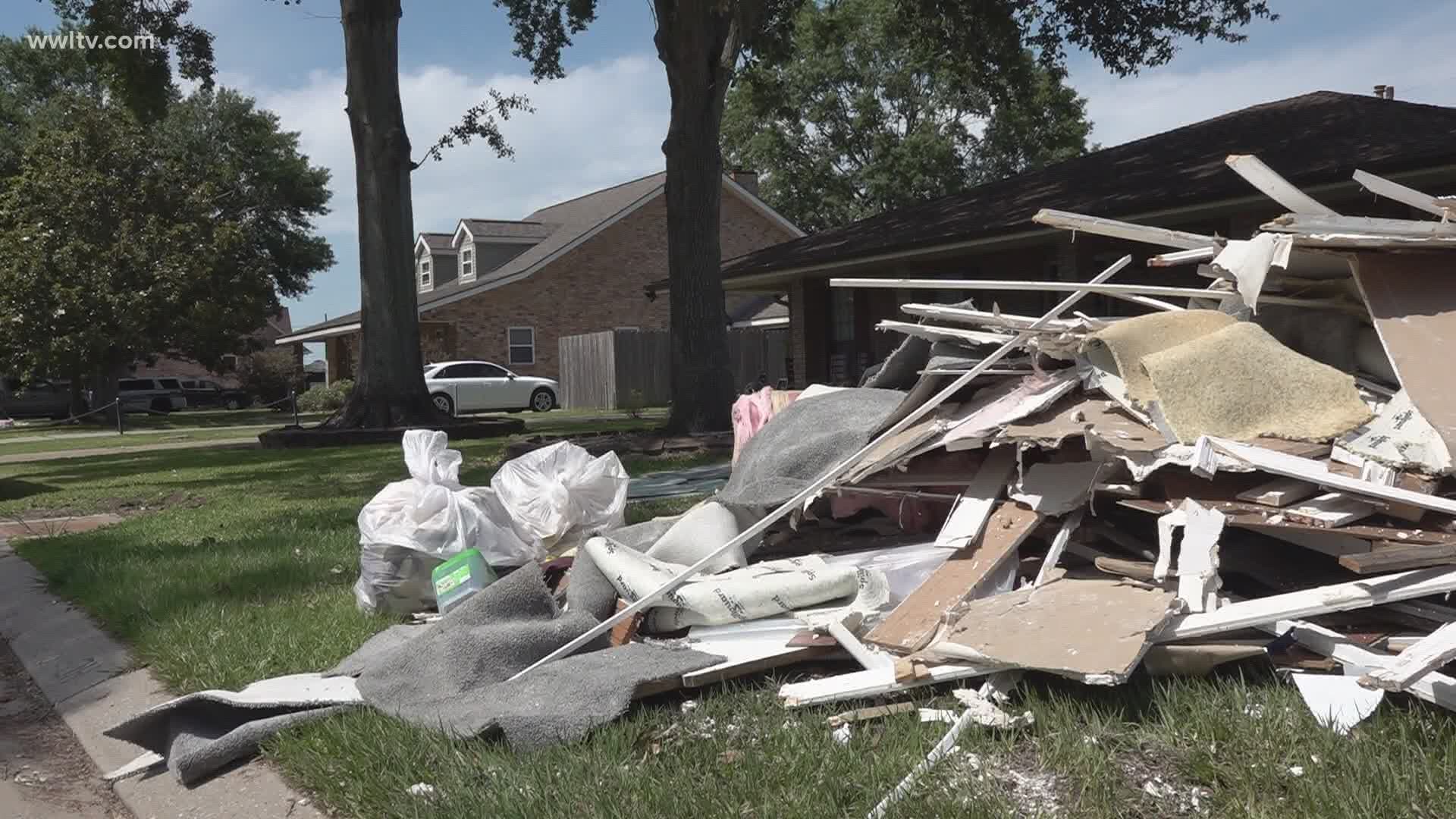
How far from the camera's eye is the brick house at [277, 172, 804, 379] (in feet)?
110

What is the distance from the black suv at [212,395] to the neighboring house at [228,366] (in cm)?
69

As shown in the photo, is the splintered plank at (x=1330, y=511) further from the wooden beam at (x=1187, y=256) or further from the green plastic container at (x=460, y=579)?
the green plastic container at (x=460, y=579)

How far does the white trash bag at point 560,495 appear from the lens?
221 inches

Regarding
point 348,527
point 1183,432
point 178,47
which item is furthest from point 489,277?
point 1183,432

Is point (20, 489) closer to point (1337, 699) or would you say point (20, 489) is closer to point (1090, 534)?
point (1090, 534)

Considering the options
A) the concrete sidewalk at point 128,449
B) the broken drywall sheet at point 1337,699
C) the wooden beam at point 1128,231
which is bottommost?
the concrete sidewalk at point 128,449

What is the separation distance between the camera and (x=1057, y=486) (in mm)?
3986

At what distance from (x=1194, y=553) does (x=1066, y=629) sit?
50 cm

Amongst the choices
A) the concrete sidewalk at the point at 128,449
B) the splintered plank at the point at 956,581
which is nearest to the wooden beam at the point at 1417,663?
the splintered plank at the point at 956,581

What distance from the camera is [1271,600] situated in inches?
124

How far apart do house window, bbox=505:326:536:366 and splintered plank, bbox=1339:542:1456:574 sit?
32056 millimetres

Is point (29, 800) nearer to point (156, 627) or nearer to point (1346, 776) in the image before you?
point (156, 627)

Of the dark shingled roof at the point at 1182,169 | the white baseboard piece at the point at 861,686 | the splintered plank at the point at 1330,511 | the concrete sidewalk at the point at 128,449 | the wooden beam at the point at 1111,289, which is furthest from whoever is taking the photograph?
the concrete sidewalk at the point at 128,449

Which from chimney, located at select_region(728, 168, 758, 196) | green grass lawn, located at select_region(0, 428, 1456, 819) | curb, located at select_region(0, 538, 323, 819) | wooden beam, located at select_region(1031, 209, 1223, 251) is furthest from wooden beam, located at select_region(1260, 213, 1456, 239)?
chimney, located at select_region(728, 168, 758, 196)
